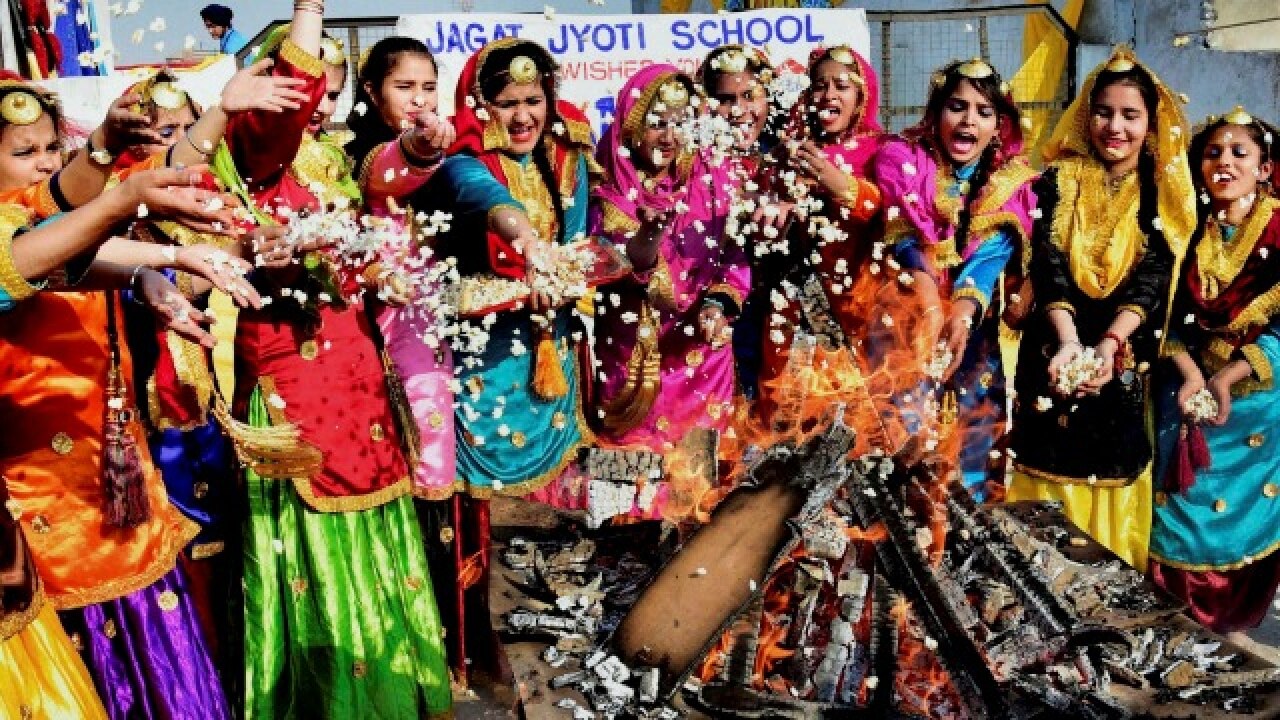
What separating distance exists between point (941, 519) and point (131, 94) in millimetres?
2520

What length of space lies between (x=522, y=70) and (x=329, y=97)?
65 centimetres

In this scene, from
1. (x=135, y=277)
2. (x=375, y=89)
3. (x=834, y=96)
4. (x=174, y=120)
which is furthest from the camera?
(x=834, y=96)

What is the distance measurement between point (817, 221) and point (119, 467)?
2.76 meters

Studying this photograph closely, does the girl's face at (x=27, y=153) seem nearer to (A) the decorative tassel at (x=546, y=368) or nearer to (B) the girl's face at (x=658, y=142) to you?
(A) the decorative tassel at (x=546, y=368)

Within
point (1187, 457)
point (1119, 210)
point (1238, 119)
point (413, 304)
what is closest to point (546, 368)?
point (413, 304)

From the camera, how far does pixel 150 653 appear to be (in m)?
3.49

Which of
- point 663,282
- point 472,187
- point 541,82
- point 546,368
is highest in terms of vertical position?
point 541,82

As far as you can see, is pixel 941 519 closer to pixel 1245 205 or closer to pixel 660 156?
pixel 660 156

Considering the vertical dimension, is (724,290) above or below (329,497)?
above

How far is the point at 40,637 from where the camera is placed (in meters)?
2.99

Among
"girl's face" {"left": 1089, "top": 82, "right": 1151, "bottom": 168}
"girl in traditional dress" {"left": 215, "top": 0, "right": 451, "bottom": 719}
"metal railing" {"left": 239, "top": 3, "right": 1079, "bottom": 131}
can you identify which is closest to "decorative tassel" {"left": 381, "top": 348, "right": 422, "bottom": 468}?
"girl in traditional dress" {"left": 215, "top": 0, "right": 451, "bottom": 719}

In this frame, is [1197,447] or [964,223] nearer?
[964,223]

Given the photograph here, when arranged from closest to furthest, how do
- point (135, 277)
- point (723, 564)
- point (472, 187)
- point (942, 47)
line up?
point (135, 277) → point (723, 564) → point (472, 187) → point (942, 47)

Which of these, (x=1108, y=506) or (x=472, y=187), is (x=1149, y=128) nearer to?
(x=1108, y=506)
